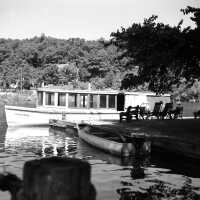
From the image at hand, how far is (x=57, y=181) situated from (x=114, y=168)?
459 inches

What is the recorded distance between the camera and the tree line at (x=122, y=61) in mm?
15031

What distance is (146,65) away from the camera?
612 inches

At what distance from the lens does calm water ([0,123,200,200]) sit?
10.1 m

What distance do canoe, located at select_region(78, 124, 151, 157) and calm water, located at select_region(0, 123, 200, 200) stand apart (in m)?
0.36

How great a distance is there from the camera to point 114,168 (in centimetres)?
1370

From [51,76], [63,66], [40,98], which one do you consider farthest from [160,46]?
[63,66]

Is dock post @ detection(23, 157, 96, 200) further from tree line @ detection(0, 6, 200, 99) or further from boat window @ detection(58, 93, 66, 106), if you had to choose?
boat window @ detection(58, 93, 66, 106)

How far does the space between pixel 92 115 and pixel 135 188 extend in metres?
19.5

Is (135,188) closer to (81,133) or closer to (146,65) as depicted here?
(146,65)

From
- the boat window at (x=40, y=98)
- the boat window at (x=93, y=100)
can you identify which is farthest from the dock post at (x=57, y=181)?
the boat window at (x=40, y=98)

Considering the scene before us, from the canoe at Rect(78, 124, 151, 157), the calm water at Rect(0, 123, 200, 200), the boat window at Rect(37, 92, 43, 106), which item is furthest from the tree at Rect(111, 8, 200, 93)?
the boat window at Rect(37, 92, 43, 106)

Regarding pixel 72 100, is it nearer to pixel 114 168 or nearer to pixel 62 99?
pixel 62 99

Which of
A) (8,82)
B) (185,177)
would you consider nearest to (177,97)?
(185,177)

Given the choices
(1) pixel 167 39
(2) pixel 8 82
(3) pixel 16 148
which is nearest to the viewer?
(1) pixel 167 39
